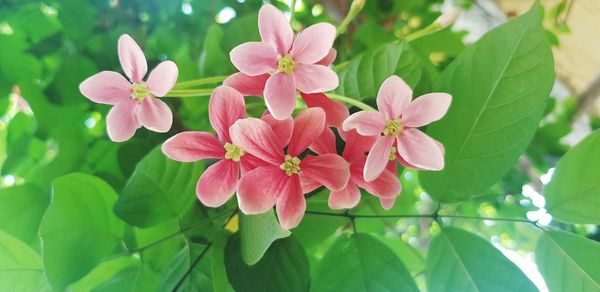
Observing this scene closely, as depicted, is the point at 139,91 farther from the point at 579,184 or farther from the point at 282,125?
the point at 579,184

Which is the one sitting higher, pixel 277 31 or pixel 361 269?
pixel 277 31

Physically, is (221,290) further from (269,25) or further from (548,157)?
(548,157)

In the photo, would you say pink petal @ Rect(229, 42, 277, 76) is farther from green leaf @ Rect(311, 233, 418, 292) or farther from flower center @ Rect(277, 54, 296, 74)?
green leaf @ Rect(311, 233, 418, 292)

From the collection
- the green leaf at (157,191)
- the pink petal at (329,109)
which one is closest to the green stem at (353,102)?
the pink petal at (329,109)

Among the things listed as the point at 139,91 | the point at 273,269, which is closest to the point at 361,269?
the point at 273,269

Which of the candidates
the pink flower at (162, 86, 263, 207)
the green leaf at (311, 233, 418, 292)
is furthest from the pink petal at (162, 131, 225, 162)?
the green leaf at (311, 233, 418, 292)

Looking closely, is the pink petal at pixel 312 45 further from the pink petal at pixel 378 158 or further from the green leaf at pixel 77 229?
the green leaf at pixel 77 229
